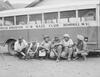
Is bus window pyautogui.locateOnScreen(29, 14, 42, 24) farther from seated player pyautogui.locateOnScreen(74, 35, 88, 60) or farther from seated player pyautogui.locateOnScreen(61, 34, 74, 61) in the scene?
seated player pyautogui.locateOnScreen(74, 35, 88, 60)

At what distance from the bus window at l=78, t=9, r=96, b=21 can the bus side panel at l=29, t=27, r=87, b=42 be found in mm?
473

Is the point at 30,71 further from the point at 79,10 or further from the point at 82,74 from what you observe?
the point at 79,10

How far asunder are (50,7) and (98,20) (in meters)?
2.41

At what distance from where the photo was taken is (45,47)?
8.62m

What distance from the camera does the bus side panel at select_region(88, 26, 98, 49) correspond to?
27.3ft

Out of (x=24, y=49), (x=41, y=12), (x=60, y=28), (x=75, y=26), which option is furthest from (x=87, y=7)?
(x=24, y=49)

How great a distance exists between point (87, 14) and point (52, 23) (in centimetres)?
173

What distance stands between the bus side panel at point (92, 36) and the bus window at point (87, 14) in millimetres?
425

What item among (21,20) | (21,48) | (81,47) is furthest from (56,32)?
(21,20)

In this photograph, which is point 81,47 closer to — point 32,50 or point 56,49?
point 56,49

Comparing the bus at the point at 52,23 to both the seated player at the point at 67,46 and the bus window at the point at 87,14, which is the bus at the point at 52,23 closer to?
the bus window at the point at 87,14

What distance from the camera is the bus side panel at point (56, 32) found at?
8.64 m

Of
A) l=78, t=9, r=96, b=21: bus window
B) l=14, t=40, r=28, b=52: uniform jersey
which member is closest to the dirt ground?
l=14, t=40, r=28, b=52: uniform jersey

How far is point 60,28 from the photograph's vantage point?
8961mm
